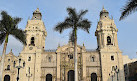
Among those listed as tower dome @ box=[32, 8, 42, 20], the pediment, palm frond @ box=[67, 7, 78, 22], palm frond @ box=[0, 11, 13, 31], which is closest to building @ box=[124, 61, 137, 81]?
the pediment

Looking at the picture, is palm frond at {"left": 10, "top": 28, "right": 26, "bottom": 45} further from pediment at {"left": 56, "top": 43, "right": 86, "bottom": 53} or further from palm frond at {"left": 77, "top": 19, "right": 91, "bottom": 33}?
pediment at {"left": 56, "top": 43, "right": 86, "bottom": 53}

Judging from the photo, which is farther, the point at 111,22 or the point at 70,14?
the point at 111,22

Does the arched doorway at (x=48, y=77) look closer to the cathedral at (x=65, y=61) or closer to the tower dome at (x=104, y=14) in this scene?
the cathedral at (x=65, y=61)

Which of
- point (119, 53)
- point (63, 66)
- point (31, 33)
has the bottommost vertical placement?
point (63, 66)

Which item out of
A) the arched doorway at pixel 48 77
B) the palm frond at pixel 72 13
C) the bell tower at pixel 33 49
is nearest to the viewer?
the palm frond at pixel 72 13

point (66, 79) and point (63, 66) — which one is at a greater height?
point (63, 66)

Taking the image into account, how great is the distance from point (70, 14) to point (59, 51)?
2213 centimetres

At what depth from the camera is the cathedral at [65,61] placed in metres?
41.2

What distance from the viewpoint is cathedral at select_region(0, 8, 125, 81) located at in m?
41.2

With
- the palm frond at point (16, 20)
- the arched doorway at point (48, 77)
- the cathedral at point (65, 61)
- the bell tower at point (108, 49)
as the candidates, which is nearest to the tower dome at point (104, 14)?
the bell tower at point (108, 49)

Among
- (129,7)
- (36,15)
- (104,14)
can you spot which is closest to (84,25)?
(129,7)

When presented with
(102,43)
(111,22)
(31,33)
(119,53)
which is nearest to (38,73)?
(31,33)

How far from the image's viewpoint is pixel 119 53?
4278 cm

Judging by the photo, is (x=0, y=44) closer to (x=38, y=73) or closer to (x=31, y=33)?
(x=38, y=73)
